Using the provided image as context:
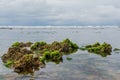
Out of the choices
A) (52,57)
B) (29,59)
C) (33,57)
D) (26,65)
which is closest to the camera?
(26,65)

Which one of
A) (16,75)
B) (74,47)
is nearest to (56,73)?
(16,75)

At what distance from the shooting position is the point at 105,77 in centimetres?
4256

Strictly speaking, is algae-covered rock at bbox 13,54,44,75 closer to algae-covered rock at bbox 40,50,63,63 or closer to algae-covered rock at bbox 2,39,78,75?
algae-covered rock at bbox 2,39,78,75

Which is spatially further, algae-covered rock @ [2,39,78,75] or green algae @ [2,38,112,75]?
green algae @ [2,38,112,75]

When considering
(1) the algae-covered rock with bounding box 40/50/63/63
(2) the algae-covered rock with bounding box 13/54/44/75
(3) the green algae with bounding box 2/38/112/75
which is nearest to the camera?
(2) the algae-covered rock with bounding box 13/54/44/75

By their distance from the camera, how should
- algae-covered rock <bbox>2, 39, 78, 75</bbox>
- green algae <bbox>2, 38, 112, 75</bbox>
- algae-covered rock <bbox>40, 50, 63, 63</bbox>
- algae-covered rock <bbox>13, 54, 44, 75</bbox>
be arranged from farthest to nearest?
algae-covered rock <bbox>40, 50, 63, 63</bbox> < green algae <bbox>2, 38, 112, 75</bbox> < algae-covered rock <bbox>2, 39, 78, 75</bbox> < algae-covered rock <bbox>13, 54, 44, 75</bbox>

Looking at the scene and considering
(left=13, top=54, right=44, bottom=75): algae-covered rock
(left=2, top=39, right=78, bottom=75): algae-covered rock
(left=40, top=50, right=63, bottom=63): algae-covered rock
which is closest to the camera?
(left=13, top=54, right=44, bottom=75): algae-covered rock

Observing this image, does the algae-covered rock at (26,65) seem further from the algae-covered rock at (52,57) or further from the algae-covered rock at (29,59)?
the algae-covered rock at (52,57)

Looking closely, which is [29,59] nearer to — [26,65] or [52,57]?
[26,65]

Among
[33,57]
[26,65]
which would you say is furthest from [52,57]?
[26,65]

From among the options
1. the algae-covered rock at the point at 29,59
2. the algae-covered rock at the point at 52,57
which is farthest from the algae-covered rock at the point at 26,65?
the algae-covered rock at the point at 52,57

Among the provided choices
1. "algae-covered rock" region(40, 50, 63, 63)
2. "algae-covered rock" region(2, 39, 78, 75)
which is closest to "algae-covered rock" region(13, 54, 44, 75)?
"algae-covered rock" region(2, 39, 78, 75)

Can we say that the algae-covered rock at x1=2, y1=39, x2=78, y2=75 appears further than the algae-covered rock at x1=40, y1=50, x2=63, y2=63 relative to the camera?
No

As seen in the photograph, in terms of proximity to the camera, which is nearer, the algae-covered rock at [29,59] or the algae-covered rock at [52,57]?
the algae-covered rock at [29,59]
